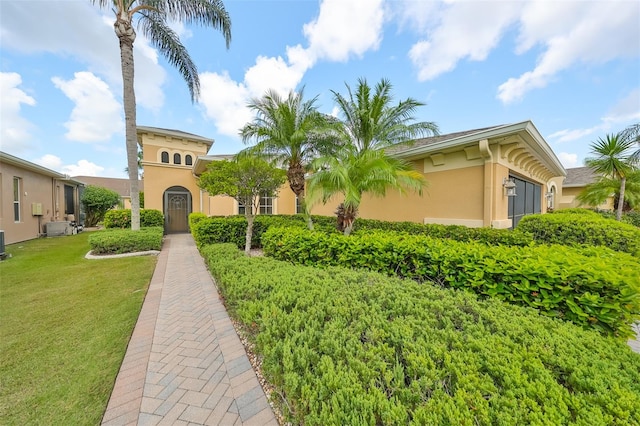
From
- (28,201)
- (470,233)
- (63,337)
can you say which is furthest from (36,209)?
(470,233)

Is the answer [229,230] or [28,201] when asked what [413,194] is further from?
[28,201]

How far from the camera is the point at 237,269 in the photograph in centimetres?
452

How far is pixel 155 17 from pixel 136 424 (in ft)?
47.9

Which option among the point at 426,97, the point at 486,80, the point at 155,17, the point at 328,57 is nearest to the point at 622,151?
the point at 486,80

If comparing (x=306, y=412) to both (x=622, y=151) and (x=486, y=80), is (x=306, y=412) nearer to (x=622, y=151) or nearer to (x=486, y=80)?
(x=486, y=80)

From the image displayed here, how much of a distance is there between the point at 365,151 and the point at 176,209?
1283 cm

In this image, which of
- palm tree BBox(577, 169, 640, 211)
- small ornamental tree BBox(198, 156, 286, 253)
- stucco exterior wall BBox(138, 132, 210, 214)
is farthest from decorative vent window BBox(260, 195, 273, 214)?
palm tree BBox(577, 169, 640, 211)

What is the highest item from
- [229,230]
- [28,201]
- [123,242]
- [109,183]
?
[109,183]

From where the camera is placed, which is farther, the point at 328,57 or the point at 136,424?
the point at 328,57

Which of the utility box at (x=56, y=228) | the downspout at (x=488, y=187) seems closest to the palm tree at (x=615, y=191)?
the downspout at (x=488, y=187)

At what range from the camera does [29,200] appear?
1241 centimetres

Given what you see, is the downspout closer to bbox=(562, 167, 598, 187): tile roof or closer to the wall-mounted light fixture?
the wall-mounted light fixture

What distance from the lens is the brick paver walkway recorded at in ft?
6.76

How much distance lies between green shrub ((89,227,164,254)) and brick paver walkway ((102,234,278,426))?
5623 mm
